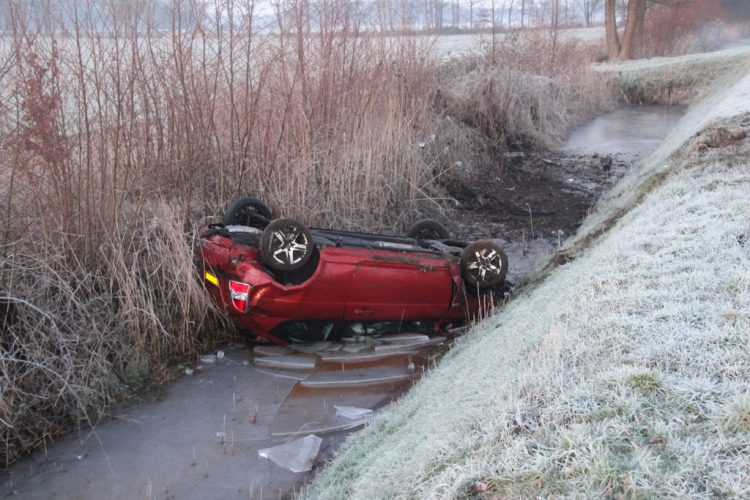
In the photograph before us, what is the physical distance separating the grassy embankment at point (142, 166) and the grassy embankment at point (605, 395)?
231 cm

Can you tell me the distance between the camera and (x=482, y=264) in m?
6.75

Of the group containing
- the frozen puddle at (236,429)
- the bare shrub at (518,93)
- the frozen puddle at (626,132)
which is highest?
the bare shrub at (518,93)

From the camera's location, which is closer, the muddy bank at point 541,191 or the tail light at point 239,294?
the tail light at point 239,294

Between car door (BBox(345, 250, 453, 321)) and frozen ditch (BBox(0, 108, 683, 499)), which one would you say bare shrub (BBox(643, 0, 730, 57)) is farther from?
frozen ditch (BBox(0, 108, 683, 499))

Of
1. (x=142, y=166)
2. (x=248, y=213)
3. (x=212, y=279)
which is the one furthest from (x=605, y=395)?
(x=142, y=166)

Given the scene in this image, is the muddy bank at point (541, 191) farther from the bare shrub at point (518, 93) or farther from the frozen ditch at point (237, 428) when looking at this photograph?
the frozen ditch at point (237, 428)

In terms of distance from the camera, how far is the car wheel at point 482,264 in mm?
6723

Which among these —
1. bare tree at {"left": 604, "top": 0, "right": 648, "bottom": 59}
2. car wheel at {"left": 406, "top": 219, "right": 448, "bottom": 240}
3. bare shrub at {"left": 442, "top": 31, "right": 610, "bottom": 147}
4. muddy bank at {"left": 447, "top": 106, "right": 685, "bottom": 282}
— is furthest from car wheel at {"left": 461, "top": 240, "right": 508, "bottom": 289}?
bare tree at {"left": 604, "top": 0, "right": 648, "bottom": 59}

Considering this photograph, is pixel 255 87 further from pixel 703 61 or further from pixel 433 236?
pixel 703 61

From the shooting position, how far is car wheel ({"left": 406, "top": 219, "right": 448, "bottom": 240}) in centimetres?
817

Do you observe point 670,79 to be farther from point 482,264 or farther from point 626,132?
point 482,264

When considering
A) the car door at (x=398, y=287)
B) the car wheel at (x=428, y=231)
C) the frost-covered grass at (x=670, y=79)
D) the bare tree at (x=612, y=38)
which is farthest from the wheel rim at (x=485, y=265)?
the bare tree at (x=612, y=38)

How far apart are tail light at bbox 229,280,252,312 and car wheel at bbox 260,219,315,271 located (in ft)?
0.89

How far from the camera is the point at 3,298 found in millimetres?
5168
